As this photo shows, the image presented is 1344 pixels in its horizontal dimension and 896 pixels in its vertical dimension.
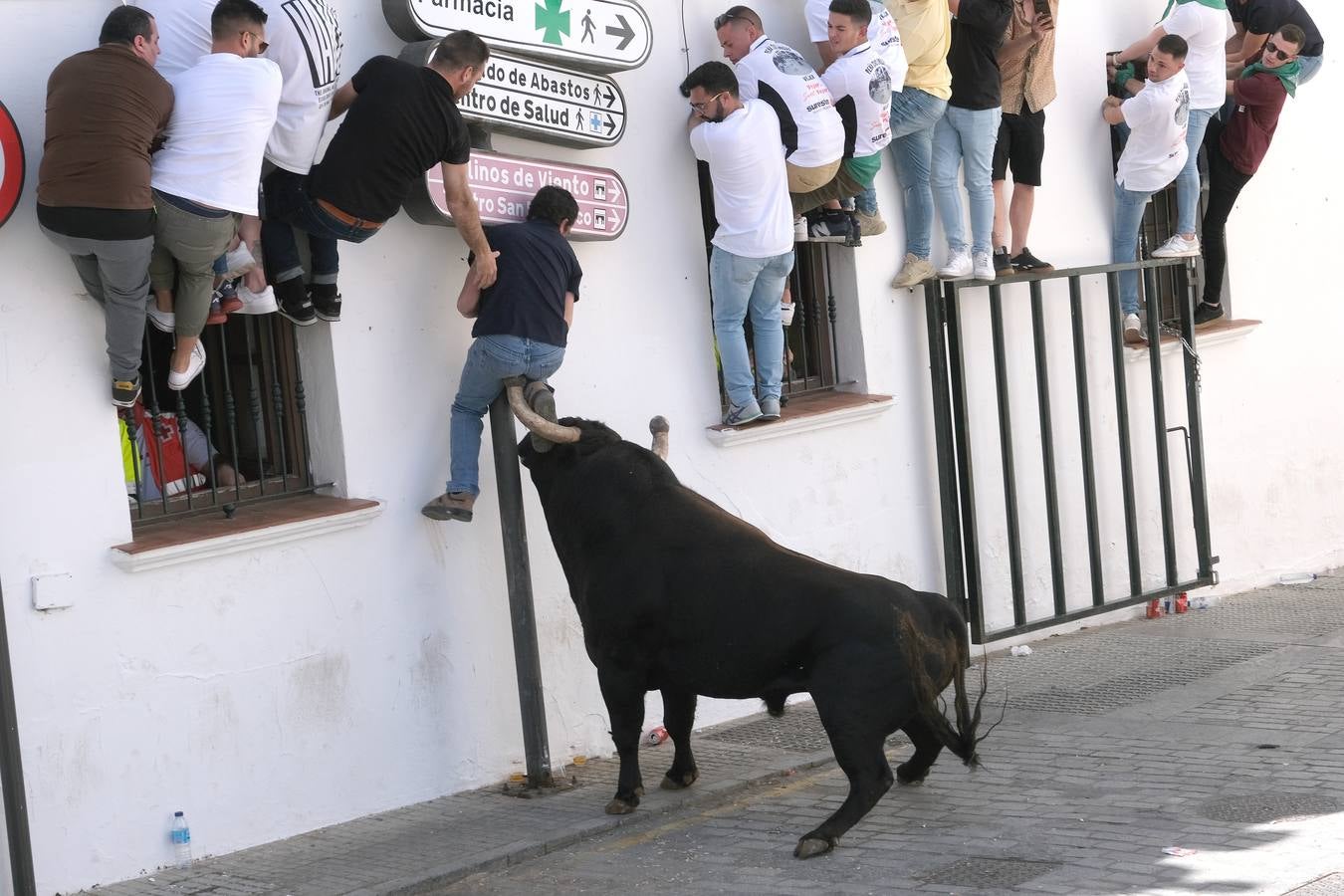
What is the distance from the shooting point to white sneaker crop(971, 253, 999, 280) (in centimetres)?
948

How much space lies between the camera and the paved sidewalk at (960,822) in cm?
591

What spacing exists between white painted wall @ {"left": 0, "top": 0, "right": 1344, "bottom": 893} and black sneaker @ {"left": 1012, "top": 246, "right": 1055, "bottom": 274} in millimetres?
363

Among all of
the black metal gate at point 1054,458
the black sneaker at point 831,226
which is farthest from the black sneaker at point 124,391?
the black metal gate at point 1054,458

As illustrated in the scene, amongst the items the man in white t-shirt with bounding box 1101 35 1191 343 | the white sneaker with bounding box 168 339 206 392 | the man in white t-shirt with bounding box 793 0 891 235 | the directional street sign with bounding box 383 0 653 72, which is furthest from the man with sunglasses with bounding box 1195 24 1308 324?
the white sneaker with bounding box 168 339 206 392

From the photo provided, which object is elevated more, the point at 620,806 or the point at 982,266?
the point at 982,266

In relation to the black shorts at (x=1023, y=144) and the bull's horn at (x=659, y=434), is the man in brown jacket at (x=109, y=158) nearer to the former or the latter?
the bull's horn at (x=659, y=434)

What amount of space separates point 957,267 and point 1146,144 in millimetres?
1819

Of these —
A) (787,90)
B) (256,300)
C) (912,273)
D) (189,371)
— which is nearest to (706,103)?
(787,90)

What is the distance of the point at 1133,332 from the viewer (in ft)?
35.6

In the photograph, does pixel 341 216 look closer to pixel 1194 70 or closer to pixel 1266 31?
pixel 1194 70

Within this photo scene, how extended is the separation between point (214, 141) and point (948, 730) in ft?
12.3

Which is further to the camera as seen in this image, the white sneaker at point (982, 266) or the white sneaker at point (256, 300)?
the white sneaker at point (982, 266)

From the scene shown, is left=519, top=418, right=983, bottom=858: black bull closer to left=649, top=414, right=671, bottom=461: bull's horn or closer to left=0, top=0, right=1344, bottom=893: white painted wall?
left=649, top=414, right=671, bottom=461: bull's horn

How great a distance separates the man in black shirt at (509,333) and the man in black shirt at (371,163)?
42 cm
